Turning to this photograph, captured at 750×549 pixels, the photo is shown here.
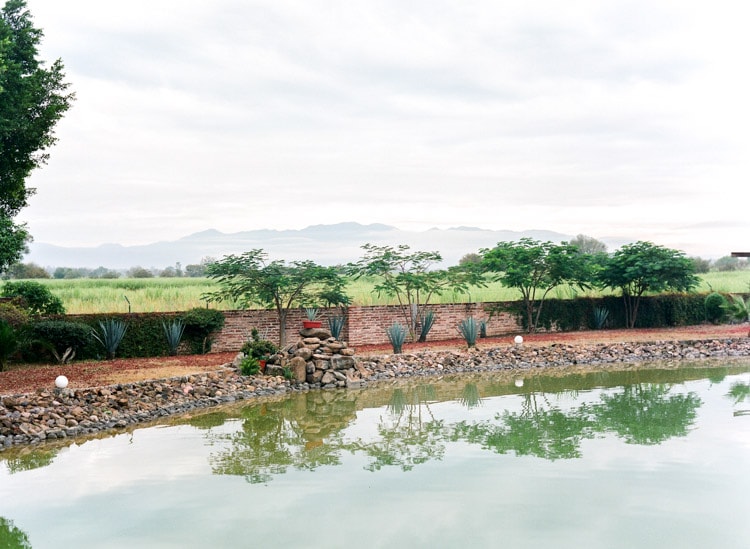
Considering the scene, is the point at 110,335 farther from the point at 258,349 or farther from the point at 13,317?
the point at 258,349

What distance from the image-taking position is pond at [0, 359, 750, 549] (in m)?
5.46

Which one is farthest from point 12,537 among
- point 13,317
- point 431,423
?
point 13,317

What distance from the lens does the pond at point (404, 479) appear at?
546 centimetres

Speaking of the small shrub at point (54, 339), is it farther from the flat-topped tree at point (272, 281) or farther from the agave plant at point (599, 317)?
the agave plant at point (599, 317)

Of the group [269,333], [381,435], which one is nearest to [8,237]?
[269,333]

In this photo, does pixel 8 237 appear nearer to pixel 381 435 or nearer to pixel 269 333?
pixel 269 333

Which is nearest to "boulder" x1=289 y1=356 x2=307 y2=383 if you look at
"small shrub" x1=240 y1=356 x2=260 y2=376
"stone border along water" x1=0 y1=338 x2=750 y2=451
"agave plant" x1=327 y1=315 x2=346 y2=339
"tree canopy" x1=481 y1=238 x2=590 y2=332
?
"stone border along water" x1=0 y1=338 x2=750 y2=451

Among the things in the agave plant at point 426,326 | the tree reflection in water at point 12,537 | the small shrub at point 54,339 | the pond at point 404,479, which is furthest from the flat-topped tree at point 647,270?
the tree reflection in water at point 12,537

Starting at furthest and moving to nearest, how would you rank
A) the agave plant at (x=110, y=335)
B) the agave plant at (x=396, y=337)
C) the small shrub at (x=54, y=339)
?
1. the agave plant at (x=396, y=337)
2. the agave plant at (x=110, y=335)
3. the small shrub at (x=54, y=339)

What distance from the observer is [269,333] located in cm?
1697

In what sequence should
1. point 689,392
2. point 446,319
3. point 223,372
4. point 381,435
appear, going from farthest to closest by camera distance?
point 446,319 < point 223,372 < point 689,392 < point 381,435

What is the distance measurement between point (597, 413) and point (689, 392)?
2787 millimetres

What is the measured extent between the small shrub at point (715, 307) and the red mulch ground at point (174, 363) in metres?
2.34

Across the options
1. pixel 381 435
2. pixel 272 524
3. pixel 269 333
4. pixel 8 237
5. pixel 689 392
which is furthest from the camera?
pixel 269 333
